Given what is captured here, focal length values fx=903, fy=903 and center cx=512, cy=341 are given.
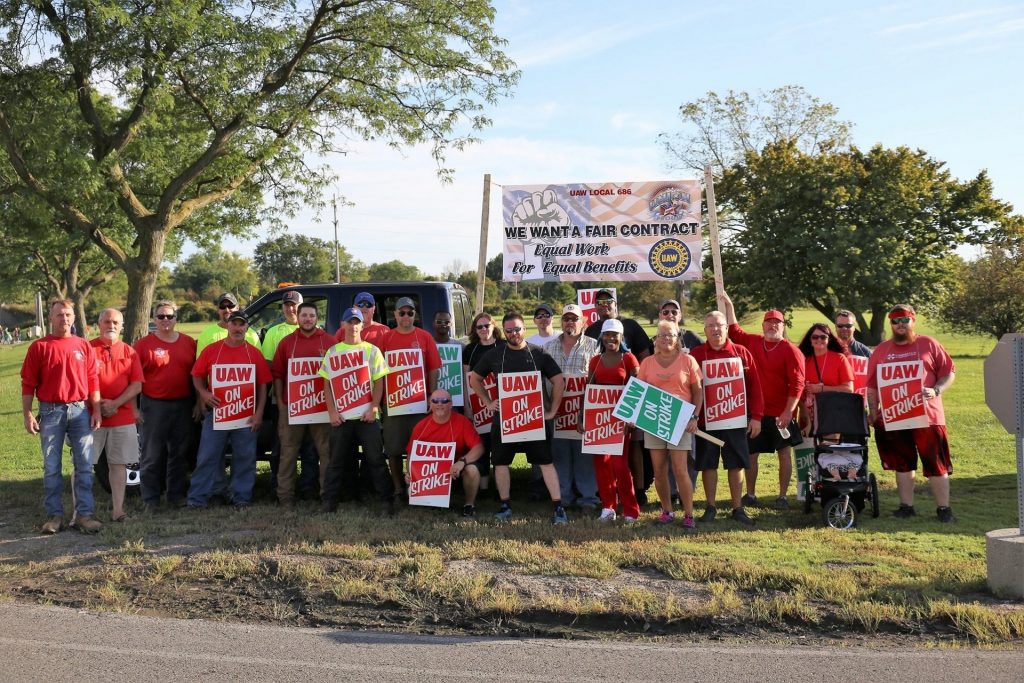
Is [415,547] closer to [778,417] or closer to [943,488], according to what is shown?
[778,417]

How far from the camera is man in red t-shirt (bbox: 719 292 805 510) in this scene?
866 centimetres

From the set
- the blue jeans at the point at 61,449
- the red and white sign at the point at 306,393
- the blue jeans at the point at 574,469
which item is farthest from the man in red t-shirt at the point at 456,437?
the blue jeans at the point at 61,449

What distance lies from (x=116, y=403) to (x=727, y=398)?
18.6 ft

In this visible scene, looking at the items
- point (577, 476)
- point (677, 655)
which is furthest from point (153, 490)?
point (677, 655)

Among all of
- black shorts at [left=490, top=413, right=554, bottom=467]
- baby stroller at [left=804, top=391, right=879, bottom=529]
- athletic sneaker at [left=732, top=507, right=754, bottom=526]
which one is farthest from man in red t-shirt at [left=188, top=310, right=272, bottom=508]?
baby stroller at [left=804, top=391, right=879, bottom=529]

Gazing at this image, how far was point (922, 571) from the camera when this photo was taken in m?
6.57

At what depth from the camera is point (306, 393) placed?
29.4 ft

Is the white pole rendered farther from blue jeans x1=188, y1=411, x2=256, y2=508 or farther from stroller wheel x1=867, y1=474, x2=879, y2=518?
stroller wheel x1=867, y1=474, x2=879, y2=518

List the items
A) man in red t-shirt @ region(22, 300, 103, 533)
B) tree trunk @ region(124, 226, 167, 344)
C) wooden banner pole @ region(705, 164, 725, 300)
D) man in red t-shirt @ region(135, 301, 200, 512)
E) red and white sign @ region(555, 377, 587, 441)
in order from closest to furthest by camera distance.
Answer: man in red t-shirt @ region(22, 300, 103, 533) → red and white sign @ region(555, 377, 587, 441) → man in red t-shirt @ region(135, 301, 200, 512) → wooden banner pole @ region(705, 164, 725, 300) → tree trunk @ region(124, 226, 167, 344)

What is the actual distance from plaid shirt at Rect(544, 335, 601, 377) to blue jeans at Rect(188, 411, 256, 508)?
318 centimetres

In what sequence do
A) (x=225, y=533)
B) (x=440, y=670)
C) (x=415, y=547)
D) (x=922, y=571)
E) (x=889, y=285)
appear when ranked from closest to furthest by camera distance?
1. (x=440, y=670)
2. (x=922, y=571)
3. (x=415, y=547)
4. (x=225, y=533)
5. (x=889, y=285)

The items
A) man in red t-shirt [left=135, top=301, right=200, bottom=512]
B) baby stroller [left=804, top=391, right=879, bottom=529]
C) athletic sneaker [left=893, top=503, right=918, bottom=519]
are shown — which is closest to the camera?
baby stroller [left=804, top=391, right=879, bottom=529]

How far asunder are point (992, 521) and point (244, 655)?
6.77 metres

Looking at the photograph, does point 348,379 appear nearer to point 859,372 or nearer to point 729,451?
point 729,451
